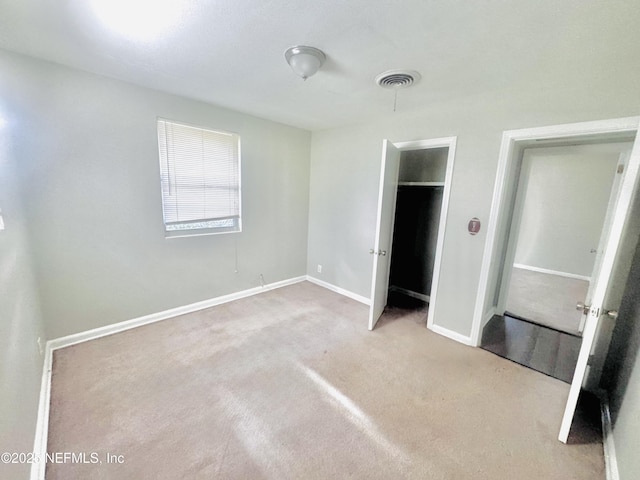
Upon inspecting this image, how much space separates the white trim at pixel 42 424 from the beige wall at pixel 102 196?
45cm

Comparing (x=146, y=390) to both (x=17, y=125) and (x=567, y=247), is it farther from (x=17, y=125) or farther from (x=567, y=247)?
(x=567, y=247)

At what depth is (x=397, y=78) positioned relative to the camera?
6.61ft

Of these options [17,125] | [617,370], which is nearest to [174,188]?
[17,125]

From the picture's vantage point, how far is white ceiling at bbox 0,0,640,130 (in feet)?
4.28

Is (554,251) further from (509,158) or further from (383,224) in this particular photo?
(383,224)

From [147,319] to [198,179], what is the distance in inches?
64.9

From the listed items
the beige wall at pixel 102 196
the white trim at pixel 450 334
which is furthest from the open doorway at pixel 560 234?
the beige wall at pixel 102 196

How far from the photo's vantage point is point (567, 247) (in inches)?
196

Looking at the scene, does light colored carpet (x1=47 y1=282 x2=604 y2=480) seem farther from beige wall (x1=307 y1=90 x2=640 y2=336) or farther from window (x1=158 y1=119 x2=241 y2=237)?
window (x1=158 y1=119 x2=241 y2=237)

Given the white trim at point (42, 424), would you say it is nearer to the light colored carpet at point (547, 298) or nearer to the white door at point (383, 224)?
the white door at point (383, 224)

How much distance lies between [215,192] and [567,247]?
21.1ft

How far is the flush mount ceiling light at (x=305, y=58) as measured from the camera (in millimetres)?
1672

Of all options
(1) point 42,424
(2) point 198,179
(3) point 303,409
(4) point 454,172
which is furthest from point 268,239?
(1) point 42,424

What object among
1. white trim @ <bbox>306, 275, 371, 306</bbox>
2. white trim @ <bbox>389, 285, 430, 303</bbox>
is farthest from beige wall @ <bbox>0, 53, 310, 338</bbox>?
white trim @ <bbox>389, 285, 430, 303</bbox>
